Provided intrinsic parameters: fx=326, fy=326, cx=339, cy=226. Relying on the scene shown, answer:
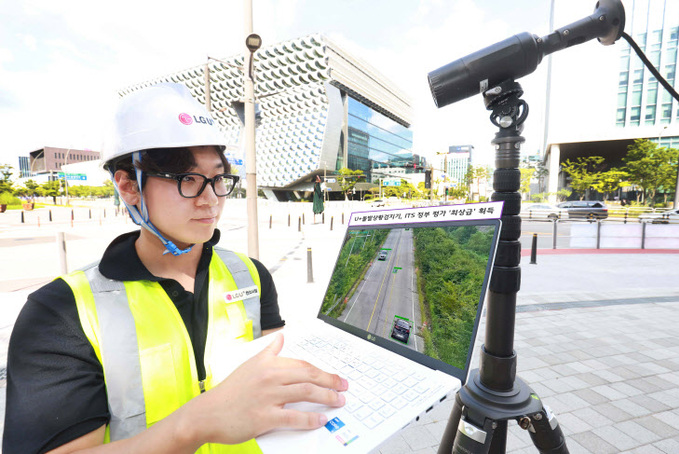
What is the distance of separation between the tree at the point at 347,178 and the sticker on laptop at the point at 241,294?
5145 cm

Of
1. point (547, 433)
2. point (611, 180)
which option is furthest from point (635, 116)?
point (547, 433)

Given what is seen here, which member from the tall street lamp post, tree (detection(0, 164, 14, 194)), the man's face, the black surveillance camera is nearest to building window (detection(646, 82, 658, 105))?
the tall street lamp post

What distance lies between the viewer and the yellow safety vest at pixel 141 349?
971 mm

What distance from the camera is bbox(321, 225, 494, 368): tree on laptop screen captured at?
1.08 meters

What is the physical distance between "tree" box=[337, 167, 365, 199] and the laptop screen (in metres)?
51.4

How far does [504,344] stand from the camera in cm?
136

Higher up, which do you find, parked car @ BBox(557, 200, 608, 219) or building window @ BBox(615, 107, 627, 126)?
building window @ BBox(615, 107, 627, 126)

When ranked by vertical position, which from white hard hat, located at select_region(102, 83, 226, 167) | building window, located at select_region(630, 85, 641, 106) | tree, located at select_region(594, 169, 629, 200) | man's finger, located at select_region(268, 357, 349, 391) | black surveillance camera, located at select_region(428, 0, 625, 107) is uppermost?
building window, located at select_region(630, 85, 641, 106)

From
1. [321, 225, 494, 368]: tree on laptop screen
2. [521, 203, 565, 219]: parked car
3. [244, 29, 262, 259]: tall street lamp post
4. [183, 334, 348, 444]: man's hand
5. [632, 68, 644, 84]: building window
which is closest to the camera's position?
[183, 334, 348, 444]: man's hand

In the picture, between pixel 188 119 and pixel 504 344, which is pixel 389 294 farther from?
pixel 188 119

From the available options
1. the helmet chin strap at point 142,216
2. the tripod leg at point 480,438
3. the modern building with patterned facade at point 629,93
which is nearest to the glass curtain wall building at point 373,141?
the modern building with patterned facade at point 629,93

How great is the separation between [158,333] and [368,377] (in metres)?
0.71

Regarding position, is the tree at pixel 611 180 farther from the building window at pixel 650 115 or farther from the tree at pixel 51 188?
the tree at pixel 51 188

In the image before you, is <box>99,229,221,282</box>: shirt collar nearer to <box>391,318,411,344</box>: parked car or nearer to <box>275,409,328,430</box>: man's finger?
<box>275,409,328,430</box>: man's finger
